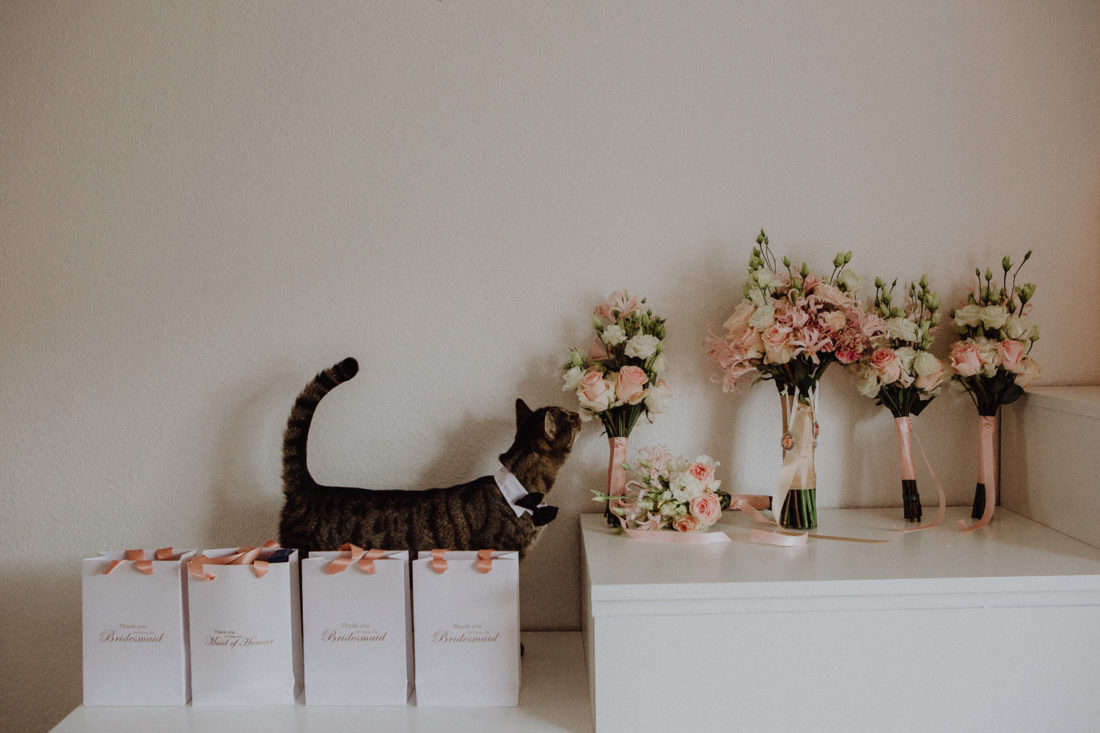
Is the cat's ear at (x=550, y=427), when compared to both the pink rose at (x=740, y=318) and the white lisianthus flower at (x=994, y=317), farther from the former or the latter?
the white lisianthus flower at (x=994, y=317)

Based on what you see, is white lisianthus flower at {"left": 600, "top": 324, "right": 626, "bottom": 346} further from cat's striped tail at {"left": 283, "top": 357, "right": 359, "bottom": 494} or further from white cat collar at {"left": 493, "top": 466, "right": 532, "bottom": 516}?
cat's striped tail at {"left": 283, "top": 357, "right": 359, "bottom": 494}

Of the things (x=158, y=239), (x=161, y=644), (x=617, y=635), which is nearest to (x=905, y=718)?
(x=617, y=635)

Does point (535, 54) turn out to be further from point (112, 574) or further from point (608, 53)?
point (112, 574)

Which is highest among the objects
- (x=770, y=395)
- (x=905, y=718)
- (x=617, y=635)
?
(x=770, y=395)

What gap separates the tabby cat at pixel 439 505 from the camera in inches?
54.3

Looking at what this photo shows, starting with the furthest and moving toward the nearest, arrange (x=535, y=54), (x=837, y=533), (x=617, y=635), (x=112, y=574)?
(x=535, y=54) < (x=837, y=533) < (x=112, y=574) < (x=617, y=635)

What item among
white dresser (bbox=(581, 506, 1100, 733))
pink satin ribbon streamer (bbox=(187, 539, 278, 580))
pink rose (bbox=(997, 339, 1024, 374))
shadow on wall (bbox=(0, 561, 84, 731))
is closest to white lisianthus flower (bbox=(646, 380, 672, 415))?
white dresser (bbox=(581, 506, 1100, 733))

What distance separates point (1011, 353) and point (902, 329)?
0.21 meters

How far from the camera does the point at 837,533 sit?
141 cm

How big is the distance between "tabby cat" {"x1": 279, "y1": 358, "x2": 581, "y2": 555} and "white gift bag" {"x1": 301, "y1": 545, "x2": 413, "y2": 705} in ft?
0.31

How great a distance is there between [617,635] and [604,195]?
85 centimetres

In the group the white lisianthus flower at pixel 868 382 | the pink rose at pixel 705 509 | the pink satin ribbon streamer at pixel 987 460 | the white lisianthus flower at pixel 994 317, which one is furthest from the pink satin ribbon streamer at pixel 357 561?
the white lisianthus flower at pixel 994 317

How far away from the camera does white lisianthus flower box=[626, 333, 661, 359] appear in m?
1.42

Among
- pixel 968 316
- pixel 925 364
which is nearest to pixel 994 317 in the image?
pixel 968 316
